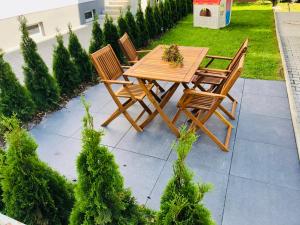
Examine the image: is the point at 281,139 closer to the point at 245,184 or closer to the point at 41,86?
the point at 245,184

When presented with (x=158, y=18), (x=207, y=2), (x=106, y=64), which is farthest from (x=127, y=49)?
(x=207, y=2)

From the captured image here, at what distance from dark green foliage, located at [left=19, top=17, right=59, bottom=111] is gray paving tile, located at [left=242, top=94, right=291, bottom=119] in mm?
3800

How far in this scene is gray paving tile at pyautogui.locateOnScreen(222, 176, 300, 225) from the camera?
9.57ft

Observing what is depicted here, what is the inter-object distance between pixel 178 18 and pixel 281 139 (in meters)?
9.96

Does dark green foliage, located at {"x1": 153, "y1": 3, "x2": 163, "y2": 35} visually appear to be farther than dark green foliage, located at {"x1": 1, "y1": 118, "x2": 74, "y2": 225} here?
Yes

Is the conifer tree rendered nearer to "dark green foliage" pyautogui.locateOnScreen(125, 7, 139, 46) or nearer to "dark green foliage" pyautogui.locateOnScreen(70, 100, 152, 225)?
"dark green foliage" pyautogui.locateOnScreen(125, 7, 139, 46)

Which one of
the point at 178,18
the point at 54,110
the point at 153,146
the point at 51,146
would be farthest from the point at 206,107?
the point at 178,18

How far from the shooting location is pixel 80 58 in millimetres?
6191

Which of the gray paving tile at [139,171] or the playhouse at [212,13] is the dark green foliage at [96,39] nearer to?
the gray paving tile at [139,171]

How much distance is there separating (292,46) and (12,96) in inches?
342

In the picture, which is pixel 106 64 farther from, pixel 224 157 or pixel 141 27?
pixel 141 27

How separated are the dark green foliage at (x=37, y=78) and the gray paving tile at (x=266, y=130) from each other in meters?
3.65

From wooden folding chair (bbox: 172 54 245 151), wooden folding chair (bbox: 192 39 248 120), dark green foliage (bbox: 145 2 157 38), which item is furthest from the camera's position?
dark green foliage (bbox: 145 2 157 38)

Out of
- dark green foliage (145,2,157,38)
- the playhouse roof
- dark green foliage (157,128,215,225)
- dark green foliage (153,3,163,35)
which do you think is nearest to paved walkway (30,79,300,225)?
dark green foliage (157,128,215,225)
